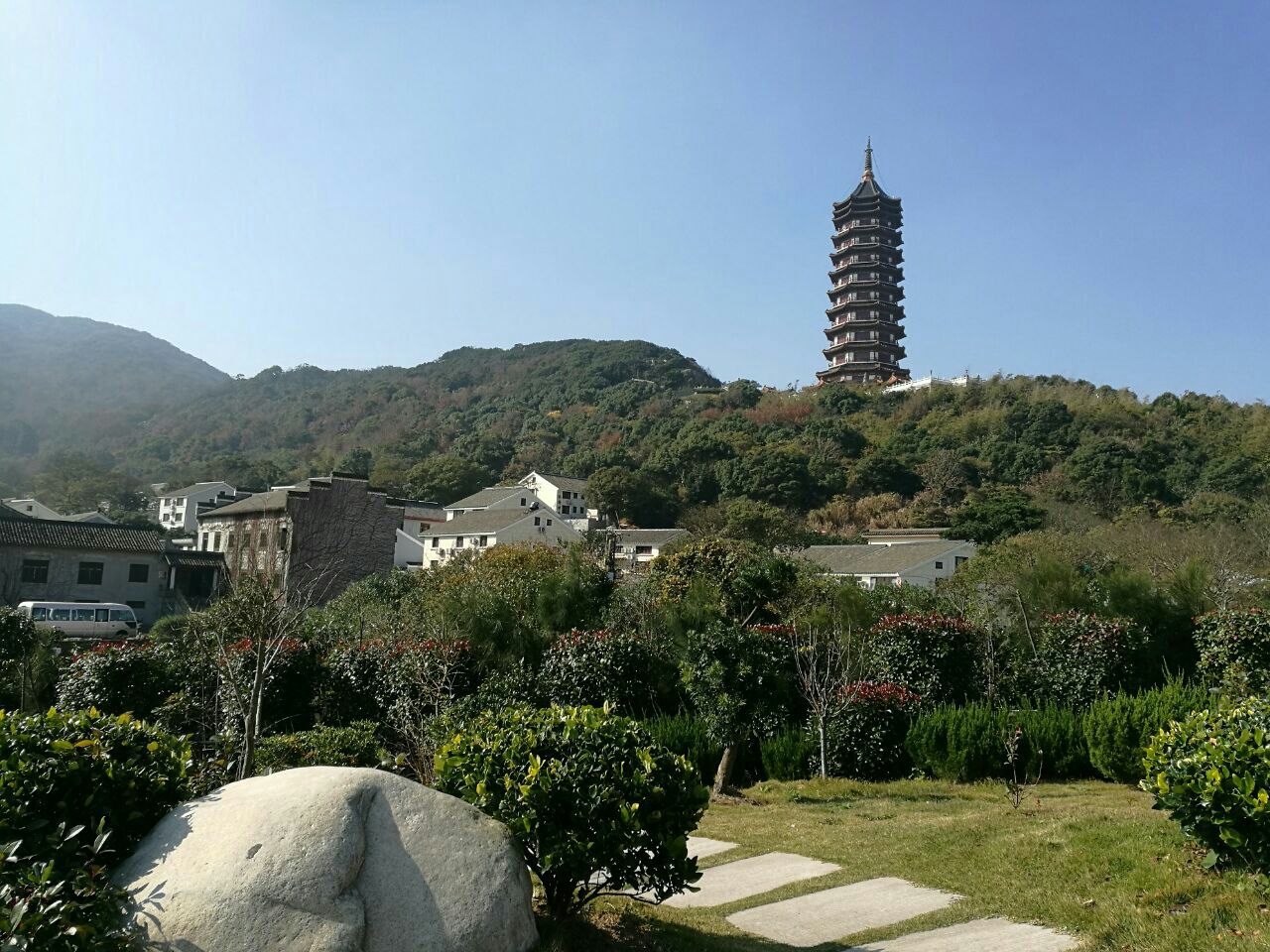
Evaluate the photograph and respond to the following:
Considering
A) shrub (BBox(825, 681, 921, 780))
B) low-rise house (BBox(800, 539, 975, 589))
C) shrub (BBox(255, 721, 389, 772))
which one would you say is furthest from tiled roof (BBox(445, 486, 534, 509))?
shrub (BBox(255, 721, 389, 772))

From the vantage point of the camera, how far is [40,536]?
33.3m

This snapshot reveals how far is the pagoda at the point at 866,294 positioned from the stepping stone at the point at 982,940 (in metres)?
76.2

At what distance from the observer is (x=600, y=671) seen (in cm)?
1301

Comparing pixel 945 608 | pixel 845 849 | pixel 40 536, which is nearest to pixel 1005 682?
pixel 945 608

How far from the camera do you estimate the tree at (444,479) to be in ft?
215

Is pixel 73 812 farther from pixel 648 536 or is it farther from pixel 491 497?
pixel 491 497

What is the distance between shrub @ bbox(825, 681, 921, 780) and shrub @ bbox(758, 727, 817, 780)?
28 cm

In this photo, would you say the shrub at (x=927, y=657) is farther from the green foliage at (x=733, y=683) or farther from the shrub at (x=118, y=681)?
the shrub at (x=118, y=681)

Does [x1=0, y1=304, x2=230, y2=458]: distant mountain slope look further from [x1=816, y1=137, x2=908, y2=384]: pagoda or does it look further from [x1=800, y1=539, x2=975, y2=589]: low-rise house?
[x1=800, y1=539, x2=975, y2=589]: low-rise house

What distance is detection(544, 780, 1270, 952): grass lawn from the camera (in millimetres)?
5020

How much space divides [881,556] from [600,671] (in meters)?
28.6

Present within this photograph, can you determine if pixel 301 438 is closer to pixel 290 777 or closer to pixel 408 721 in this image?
pixel 408 721

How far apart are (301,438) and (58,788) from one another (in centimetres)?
9918

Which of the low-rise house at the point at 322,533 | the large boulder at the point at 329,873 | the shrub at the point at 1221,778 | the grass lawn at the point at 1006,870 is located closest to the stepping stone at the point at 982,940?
the grass lawn at the point at 1006,870
